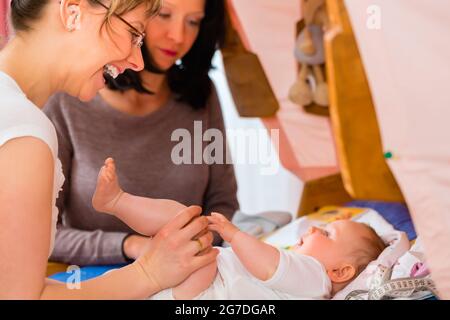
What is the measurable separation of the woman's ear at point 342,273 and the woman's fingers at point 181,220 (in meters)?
0.24

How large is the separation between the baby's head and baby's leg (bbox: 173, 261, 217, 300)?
0.20 meters

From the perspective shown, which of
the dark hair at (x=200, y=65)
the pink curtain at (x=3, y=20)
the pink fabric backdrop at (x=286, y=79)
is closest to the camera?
the pink curtain at (x=3, y=20)

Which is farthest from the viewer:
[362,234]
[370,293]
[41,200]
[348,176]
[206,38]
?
[348,176]

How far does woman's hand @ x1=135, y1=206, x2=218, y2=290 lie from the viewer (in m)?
0.73

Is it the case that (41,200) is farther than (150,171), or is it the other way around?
(150,171)

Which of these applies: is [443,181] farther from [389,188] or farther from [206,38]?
[206,38]

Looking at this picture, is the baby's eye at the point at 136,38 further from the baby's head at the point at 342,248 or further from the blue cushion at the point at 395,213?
the blue cushion at the point at 395,213

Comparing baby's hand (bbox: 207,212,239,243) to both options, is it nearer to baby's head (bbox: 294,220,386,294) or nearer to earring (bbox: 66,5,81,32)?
baby's head (bbox: 294,220,386,294)

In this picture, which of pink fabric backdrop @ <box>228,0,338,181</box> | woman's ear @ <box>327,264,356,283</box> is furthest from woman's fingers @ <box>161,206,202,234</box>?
pink fabric backdrop @ <box>228,0,338,181</box>

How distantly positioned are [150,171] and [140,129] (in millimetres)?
128

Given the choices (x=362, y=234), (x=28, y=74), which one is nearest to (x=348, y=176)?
(x=362, y=234)

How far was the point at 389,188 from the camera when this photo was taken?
132 centimetres

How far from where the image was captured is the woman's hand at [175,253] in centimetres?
73

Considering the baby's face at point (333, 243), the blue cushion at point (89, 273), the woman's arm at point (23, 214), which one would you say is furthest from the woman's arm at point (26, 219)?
the baby's face at point (333, 243)
